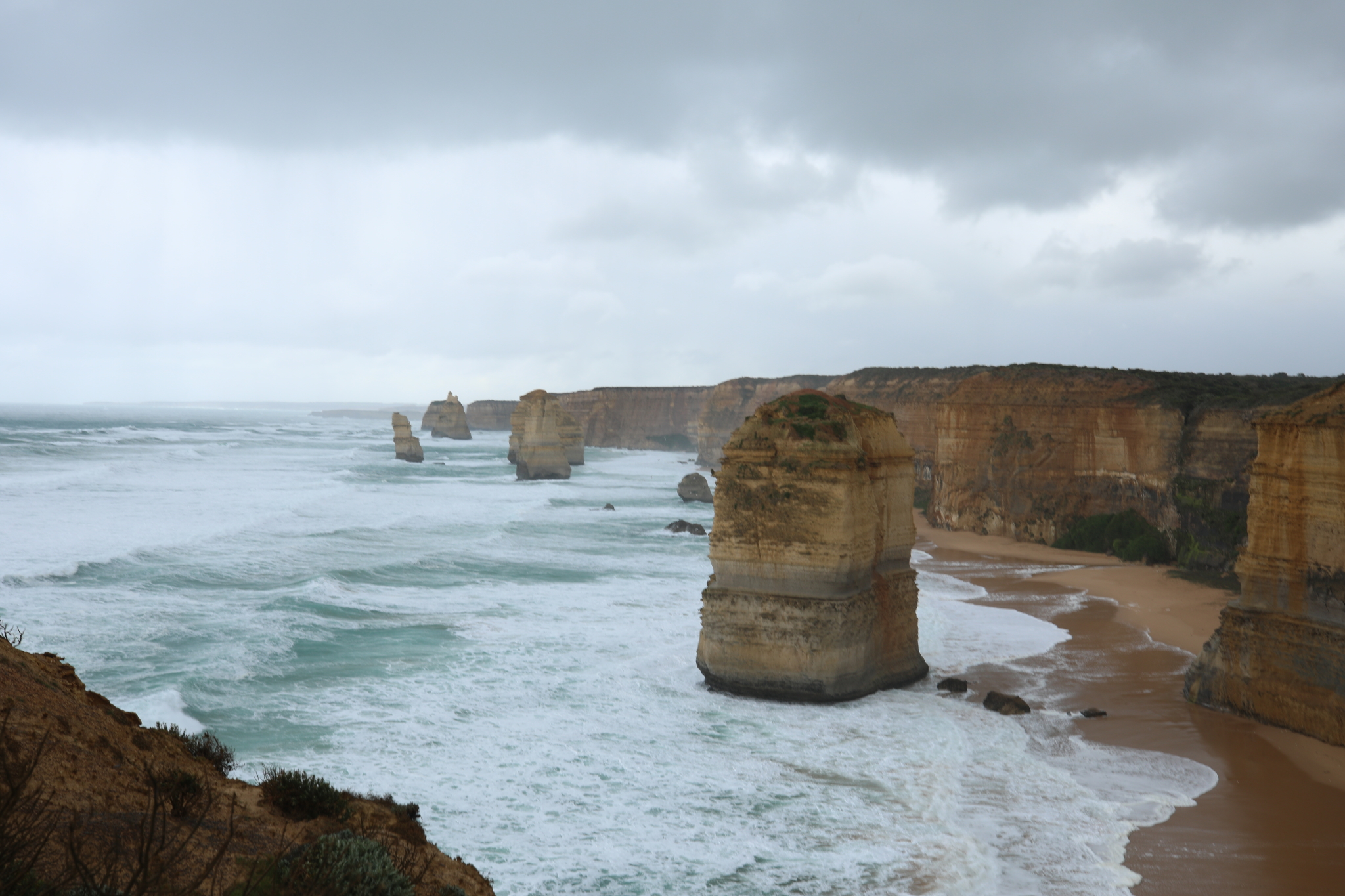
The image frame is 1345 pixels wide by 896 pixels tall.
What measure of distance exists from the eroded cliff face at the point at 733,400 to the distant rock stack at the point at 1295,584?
69489 mm

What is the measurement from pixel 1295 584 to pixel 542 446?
5196cm

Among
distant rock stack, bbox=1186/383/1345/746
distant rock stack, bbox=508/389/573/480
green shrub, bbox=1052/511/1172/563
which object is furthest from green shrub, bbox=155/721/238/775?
distant rock stack, bbox=508/389/573/480

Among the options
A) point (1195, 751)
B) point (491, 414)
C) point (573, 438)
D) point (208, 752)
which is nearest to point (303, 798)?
point (208, 752)

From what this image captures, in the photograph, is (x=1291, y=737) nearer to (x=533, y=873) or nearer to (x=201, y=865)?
(x=533, y=873)

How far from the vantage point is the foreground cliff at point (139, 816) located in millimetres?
4273

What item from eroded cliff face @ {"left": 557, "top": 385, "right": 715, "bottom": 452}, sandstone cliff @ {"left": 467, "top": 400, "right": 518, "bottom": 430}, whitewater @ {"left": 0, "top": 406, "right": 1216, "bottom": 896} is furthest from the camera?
sandstone cliff @ {"left": 467, "top": 400, "right": 518, "bottom": 430}

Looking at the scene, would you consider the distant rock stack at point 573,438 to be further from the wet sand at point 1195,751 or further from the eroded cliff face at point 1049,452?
the wet sand at point 1195,751

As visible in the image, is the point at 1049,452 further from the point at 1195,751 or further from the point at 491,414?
the point at 491,414

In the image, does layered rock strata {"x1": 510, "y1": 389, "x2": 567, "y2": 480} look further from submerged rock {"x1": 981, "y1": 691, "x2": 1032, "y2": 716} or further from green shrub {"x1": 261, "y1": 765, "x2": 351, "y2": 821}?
green shrub {"x1": 261, "y1": 765, "x2": 351, "y2": 821}

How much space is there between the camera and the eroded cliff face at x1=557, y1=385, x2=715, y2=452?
114312 millimetres

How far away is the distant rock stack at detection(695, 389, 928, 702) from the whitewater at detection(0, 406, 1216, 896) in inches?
22.3

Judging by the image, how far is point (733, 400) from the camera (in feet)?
299

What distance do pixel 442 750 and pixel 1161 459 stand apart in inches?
1052

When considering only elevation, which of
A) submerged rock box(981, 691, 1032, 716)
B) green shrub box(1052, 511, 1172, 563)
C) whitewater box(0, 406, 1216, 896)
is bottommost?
whitewater box(0, 406, 1216, 896)
